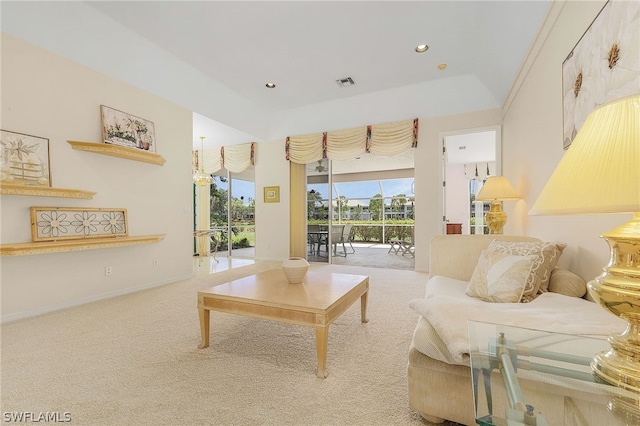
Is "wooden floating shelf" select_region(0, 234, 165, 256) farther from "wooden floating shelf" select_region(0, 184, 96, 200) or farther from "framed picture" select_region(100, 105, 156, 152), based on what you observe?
"framed picture" select_region(100, 105, 156, 152)

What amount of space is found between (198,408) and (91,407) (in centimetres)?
55

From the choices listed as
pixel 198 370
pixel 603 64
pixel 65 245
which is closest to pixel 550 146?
pixel 603 64

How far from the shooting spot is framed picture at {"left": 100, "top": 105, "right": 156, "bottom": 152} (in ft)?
10.7

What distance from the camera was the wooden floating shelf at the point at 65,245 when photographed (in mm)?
2355

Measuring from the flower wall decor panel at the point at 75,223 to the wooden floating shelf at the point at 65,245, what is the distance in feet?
0.29

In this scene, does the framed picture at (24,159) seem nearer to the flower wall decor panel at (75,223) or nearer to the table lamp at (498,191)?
the flower wall decor panel at (75,223)

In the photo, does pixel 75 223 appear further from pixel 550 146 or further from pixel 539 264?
pixel 550 146

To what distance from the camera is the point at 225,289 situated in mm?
2041

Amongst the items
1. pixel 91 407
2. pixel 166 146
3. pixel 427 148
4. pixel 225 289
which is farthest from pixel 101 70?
pixel 427 148

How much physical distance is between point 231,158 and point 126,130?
3.03m

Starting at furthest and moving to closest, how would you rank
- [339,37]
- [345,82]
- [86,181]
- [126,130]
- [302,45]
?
[345,82]
[302,45]
[339,37]
[126,130]
[86,181]

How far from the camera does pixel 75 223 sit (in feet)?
9.73

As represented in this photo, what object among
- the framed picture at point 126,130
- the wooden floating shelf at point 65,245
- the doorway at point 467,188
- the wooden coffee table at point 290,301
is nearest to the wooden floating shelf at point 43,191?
the wooden floating shelf at point 65,245

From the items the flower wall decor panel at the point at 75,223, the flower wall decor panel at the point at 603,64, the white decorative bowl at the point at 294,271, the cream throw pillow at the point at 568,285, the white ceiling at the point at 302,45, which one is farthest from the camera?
the white ceiling at the point at 302,45
